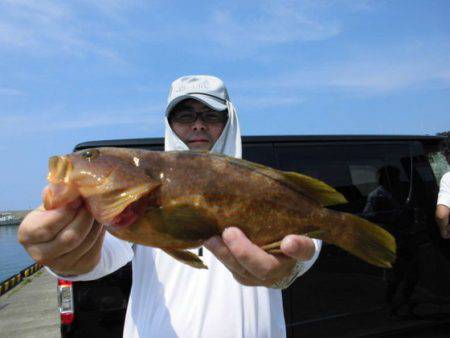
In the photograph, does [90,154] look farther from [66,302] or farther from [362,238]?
[66,302]

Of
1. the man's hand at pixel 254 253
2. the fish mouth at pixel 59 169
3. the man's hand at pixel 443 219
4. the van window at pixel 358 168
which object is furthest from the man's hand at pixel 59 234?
the man's hand at pixel 443 219

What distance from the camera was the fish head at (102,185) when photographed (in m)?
1.86

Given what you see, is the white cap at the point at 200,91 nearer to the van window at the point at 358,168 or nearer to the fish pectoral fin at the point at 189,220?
the fish pectoral fin at the point at 189,220

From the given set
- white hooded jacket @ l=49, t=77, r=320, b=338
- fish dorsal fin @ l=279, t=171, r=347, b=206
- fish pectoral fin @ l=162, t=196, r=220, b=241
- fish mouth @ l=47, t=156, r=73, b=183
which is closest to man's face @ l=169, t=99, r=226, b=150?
white hooded jacket @ l=49, t=77, r=320, b=338

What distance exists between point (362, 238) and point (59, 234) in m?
1.51

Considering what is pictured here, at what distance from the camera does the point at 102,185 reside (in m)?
1.92

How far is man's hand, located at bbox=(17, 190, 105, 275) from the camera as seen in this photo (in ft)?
6.18

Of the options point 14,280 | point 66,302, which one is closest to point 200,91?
point 66,302

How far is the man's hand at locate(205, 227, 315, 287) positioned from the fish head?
1.37ft

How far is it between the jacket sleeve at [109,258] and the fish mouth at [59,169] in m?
0.69

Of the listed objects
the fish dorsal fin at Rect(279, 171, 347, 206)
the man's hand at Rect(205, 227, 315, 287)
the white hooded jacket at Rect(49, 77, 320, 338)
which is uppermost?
the fish dorsal fin at Rect(279, 171, 347, 206)

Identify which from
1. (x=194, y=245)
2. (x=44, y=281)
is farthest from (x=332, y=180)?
(x=44, y=281)

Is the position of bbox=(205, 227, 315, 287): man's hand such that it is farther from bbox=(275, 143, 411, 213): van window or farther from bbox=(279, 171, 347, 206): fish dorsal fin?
bbox=(275, 143, 411, 213): van window

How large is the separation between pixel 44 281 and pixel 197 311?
13994 mm
